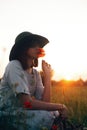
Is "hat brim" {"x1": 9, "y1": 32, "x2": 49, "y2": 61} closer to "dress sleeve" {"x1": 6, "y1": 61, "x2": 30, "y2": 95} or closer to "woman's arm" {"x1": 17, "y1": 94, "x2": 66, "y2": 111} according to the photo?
"dress sleeve" {"x1": 6, "y1": 61, "x2": 30, "y2": 95}

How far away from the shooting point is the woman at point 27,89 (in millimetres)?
4789

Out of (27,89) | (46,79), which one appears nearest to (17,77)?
(27,89)

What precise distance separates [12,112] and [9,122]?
114mm

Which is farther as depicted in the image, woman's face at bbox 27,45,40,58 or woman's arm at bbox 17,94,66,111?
woman's face at bbox 27,45,40,58

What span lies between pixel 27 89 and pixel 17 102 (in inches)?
15.0

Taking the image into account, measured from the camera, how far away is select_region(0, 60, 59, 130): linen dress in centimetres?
475

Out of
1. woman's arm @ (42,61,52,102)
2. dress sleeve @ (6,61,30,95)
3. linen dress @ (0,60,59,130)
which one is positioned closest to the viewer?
linen dress @ (0,60,59,130)

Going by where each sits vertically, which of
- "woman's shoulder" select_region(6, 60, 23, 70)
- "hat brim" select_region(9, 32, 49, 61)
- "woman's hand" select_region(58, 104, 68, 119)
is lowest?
→ "woman's hand" select_region(58, 104, 68, 119)

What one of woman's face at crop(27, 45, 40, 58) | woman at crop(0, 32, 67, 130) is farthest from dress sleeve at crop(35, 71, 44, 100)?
woman's face at crop(27, 45, 40, 58)

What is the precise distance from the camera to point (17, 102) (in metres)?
4.77

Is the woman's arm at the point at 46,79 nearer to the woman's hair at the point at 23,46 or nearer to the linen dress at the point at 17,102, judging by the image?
the linen dress at the point at 17,102

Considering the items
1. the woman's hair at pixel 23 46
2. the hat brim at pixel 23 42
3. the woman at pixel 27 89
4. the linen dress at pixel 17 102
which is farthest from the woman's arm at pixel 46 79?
the hat brim at pixel 23 42

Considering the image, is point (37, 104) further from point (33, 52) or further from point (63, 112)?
point (33, 52)

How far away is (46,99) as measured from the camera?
220 inches
